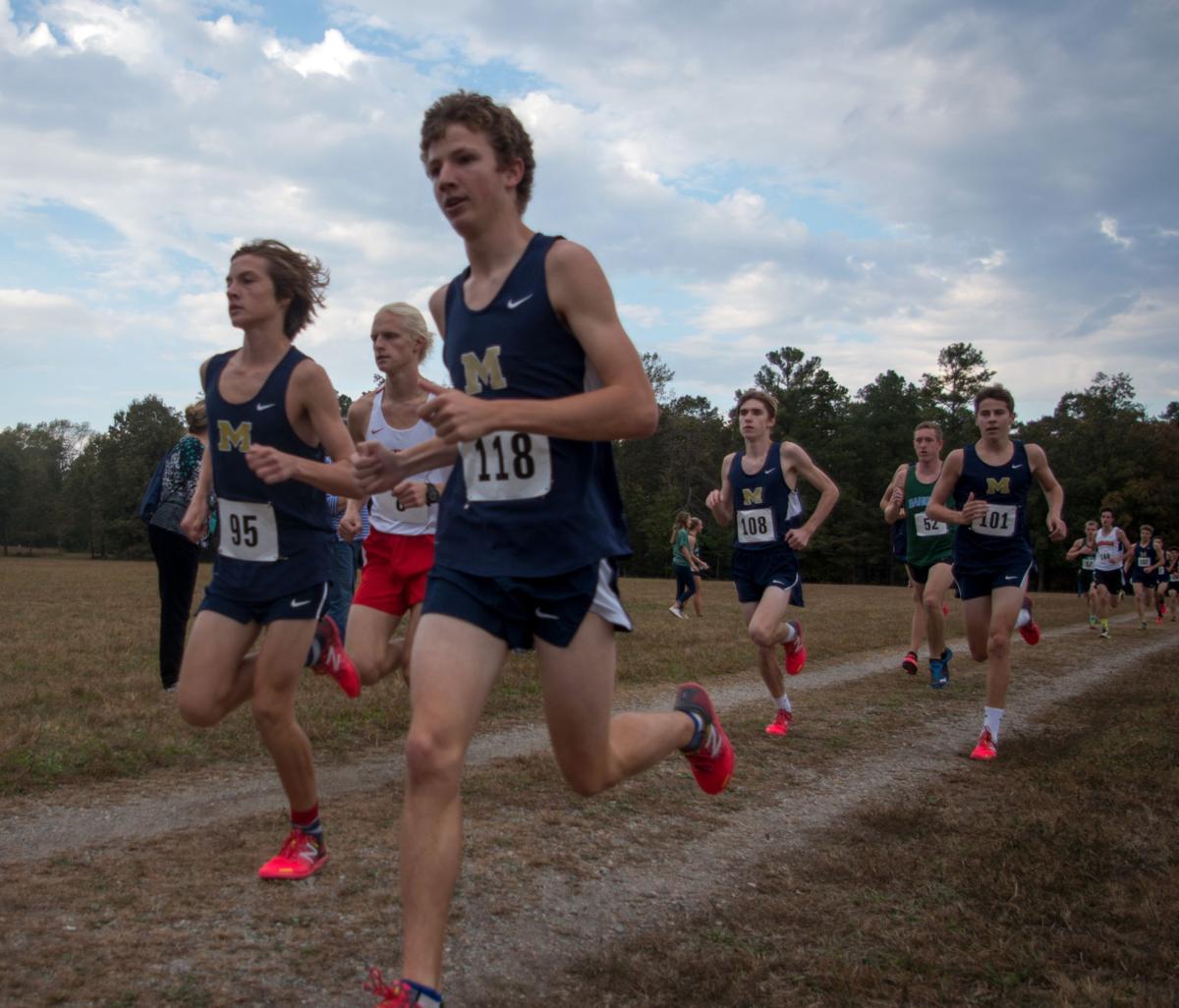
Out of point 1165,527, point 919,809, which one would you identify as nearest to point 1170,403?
point 1165,527

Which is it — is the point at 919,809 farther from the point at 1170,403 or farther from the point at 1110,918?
the point at 1170,403

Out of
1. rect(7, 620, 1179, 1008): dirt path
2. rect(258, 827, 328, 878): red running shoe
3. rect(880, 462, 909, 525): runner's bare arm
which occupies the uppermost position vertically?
rect(880, 462, 909, 525): runner's bare arm

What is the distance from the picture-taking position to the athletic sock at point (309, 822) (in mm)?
4074

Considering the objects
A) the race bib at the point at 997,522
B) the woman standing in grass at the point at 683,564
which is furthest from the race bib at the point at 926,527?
the woman standing in grass at the point at 683,564

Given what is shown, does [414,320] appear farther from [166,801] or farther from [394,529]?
[166,801]

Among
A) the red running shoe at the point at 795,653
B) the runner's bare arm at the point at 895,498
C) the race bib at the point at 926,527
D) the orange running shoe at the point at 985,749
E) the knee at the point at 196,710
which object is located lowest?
the orange running shoe at the point at 985,749

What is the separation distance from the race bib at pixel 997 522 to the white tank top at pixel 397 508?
3.83 metres

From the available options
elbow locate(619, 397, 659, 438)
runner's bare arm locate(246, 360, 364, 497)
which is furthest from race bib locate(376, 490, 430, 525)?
elbow locate(619, 397, 659, 438)

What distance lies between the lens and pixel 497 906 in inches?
148

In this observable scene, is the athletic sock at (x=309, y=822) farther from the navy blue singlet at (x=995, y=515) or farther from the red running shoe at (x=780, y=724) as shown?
the navy blue singlet at (x=995, y=515)

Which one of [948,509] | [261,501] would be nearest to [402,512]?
[261,501]

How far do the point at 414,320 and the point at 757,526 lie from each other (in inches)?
121

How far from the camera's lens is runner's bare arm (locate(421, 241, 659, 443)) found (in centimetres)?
254

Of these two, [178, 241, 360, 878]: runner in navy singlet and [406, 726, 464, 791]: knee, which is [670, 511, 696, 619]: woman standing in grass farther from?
[406, 726, 464, 791]: knee
